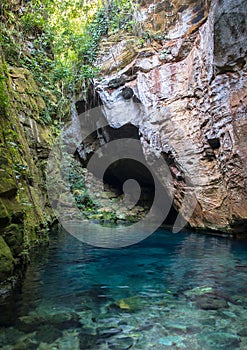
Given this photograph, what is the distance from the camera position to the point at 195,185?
9062 millimetres

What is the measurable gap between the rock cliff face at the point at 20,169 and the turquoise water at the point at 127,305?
1.63 ft

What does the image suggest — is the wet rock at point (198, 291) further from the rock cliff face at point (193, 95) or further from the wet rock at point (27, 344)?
the rock cliff face at point (193, 95)

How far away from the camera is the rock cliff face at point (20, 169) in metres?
3.18

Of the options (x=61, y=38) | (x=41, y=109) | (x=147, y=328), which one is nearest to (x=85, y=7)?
(x=61, y=38)

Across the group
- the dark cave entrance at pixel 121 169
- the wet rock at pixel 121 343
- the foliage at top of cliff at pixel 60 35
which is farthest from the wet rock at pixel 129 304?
the dark cave entrance at pixel 121 169

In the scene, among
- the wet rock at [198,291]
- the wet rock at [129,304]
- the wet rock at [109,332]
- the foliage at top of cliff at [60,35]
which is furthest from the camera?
the foliage at top of cliff at [60,35]

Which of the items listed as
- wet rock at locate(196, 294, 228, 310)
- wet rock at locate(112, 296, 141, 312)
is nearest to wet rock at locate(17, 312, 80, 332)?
wet rock at locate(112, 296, 141, 312)

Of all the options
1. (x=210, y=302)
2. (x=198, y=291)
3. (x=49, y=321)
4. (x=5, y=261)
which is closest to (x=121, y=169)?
(x=198, y=291)

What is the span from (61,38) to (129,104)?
5189 millimetres

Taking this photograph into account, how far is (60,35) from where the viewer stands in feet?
43.5

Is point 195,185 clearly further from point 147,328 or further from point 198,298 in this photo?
point 147,328

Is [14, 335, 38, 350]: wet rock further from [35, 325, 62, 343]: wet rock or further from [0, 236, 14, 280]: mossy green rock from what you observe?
[0, 236, 14, 280]: mossy green rock

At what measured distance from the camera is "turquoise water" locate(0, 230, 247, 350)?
2.37 m

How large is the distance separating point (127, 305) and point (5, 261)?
1436 millimetres
